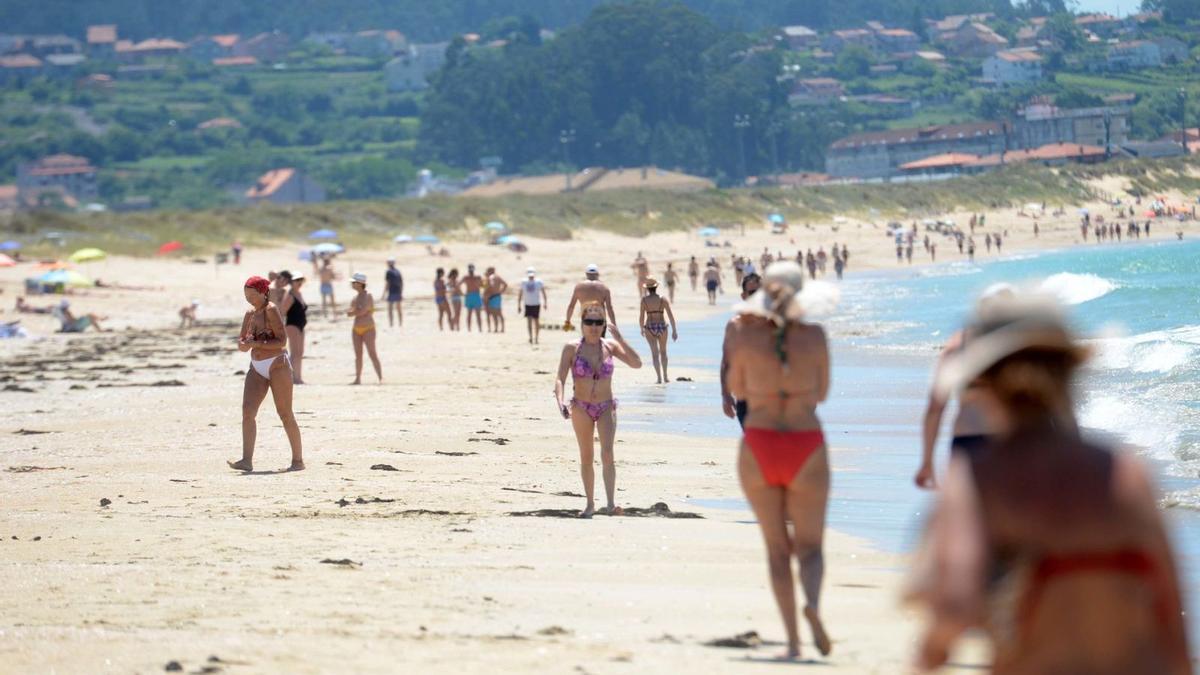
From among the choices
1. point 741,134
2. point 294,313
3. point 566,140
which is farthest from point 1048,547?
point 566,140

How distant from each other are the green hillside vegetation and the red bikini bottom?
1711 inches

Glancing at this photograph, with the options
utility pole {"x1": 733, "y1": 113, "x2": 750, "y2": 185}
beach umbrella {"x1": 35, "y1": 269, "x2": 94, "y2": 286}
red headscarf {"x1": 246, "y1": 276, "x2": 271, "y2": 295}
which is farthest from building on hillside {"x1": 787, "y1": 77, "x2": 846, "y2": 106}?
red headscarf {"x1": 246, "y1": 276, "x2": 271, "y2": 295}

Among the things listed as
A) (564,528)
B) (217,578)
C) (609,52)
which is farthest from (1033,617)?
(609,52)

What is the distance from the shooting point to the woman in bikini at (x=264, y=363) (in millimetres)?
10172

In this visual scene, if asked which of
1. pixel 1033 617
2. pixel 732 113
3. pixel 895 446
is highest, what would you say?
pixel 732 113

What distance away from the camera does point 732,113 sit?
132500 mm

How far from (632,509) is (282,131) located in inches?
5835

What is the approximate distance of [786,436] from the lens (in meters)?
5.20

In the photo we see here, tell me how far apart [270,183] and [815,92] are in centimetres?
5985

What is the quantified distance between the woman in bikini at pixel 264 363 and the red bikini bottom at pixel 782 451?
17.9 feet

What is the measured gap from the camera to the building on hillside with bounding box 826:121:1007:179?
126 metres

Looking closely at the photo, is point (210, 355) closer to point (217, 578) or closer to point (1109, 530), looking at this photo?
point (217, 578)

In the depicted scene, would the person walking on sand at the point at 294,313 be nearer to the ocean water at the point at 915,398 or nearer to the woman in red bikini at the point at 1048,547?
the ocean water at the point at 915,398

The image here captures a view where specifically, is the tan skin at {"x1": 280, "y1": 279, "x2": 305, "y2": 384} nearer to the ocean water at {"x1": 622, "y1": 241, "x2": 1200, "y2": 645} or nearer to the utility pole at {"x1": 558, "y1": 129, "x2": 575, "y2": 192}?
the ocean water at {"x1": 622, "y1": 241, "x2": 1200, "y2": 645}
